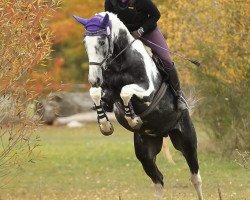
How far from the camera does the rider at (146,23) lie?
1266 centimetres

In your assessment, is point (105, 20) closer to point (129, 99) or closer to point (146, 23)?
point (129, 99)

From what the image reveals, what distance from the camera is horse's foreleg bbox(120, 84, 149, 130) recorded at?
11.8 m

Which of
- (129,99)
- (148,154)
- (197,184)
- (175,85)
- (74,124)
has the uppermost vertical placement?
(129,99)

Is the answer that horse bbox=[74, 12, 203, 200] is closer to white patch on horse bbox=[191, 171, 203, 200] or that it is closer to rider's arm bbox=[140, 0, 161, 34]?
rider's arm bbox=[140, 0, 161, 34]

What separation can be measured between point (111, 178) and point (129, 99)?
9650mm

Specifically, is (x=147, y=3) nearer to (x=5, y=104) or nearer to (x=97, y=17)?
(x=97, y=17)

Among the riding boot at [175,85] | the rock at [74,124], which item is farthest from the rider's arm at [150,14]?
the rock at [74,124]

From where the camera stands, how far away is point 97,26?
458 inches

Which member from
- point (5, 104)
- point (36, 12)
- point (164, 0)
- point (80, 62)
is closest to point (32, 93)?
point (5, 104)

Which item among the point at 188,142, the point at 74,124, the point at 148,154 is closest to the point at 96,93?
the point at 148,154

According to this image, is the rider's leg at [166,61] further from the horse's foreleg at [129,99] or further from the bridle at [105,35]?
the bridle at [105,35]

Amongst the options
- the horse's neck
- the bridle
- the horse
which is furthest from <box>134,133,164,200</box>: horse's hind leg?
the bridle

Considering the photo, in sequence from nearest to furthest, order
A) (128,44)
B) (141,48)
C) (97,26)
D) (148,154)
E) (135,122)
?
(97,26) → (135,122) → (128,44) → (141,48) → (148,154)

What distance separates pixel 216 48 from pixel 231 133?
2.77m
